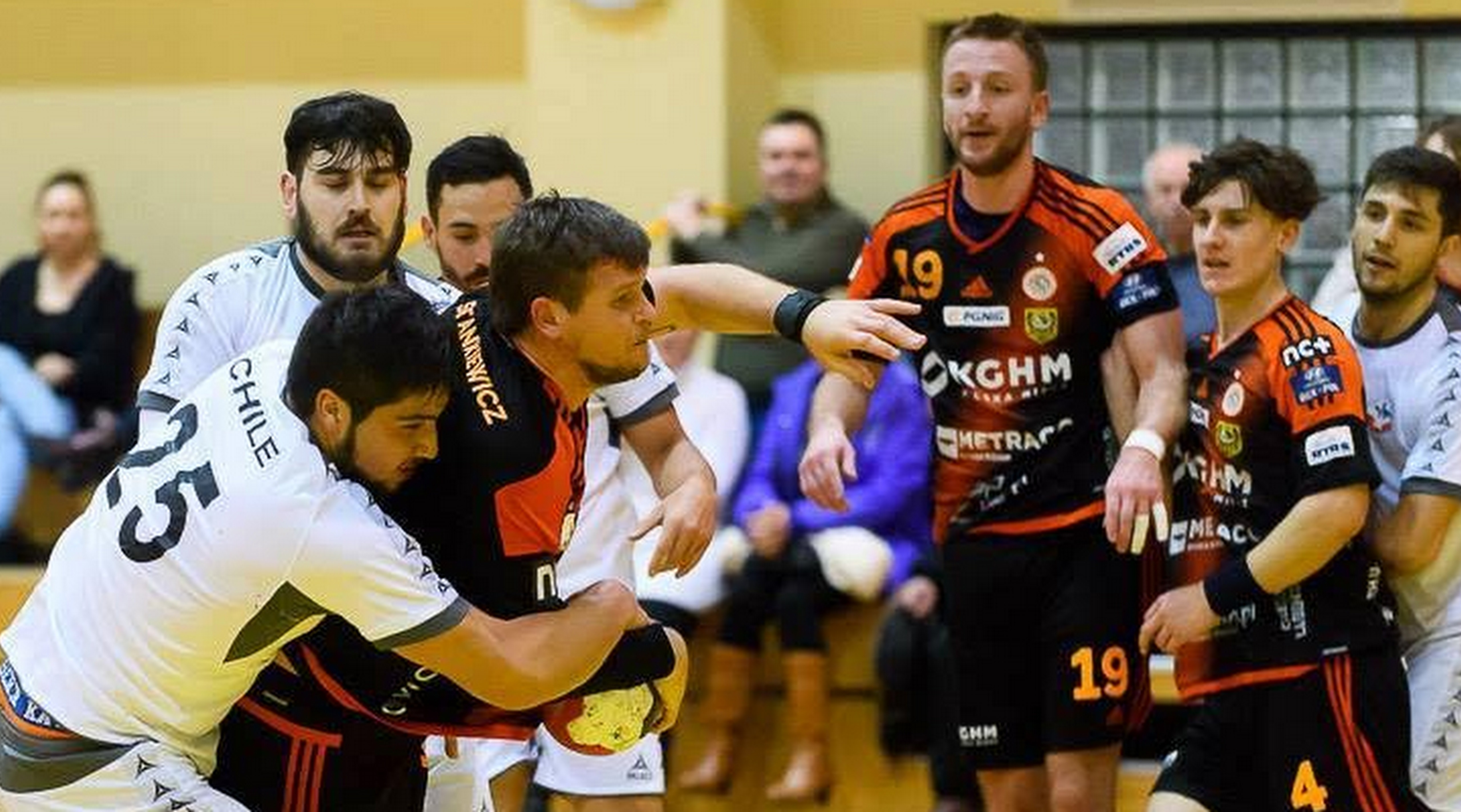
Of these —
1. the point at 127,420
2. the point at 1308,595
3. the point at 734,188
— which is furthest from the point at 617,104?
the point at 1308,595

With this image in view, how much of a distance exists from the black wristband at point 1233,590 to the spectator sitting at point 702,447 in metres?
2.91

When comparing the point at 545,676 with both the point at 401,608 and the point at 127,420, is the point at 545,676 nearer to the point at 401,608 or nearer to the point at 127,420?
the point at 401,608

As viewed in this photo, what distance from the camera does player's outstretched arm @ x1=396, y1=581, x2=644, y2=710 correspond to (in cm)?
407

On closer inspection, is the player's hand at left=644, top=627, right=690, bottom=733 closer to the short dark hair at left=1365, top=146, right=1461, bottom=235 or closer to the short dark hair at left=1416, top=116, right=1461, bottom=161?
the short dark hair at left=1365, top=146, right=1461, bottom=235

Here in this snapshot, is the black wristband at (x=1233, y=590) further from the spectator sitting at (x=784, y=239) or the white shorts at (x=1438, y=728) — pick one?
the spectator sitting at (x=784, y=239)

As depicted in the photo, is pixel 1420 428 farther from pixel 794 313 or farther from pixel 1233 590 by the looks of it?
pixel 794 313

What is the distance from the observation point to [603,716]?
4453 mm

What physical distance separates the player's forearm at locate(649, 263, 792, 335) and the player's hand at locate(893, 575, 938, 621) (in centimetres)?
315

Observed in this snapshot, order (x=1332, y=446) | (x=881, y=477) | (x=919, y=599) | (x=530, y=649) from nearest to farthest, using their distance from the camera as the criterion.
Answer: (x=530, y=649) < (x=1332, y=446) < (x=919, y=599) < (x=881, y=477)

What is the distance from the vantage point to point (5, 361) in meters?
9.38

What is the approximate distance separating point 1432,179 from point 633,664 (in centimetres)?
227

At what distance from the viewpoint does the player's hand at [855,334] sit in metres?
4.43

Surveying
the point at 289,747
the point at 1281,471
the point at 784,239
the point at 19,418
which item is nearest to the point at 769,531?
the point at 784,239

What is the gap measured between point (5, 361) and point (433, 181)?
4524mm
